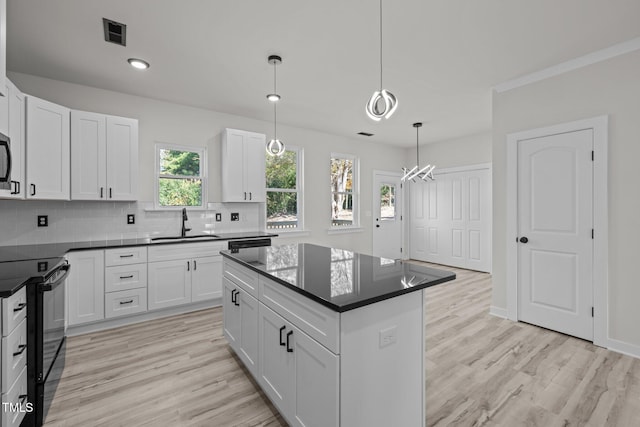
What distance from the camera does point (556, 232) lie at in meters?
3.08

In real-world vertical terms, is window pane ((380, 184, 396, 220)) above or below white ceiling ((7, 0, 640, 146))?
below

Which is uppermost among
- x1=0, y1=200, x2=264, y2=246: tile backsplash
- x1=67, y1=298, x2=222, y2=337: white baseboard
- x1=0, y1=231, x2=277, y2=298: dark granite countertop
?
x1=0, y1=200, x2=264, y2=246: tile backsplash

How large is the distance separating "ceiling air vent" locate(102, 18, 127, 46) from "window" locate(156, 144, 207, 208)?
63.6 inches

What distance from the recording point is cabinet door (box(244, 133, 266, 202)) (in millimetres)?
4434

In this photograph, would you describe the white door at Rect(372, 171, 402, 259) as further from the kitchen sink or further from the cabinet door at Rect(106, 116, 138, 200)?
the cabinet door at Rect(106, 116, 138, 200)

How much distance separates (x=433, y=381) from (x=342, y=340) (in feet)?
4.65

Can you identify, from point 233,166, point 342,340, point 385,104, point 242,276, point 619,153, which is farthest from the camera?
point 233,166

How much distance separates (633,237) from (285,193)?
172 inches

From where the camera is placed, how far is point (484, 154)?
580 centimetres

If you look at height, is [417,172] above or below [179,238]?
above

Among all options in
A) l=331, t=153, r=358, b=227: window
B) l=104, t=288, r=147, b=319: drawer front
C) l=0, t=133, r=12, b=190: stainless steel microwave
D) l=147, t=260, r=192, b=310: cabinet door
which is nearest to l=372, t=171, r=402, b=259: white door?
l=331, t=153, r=358, b=227: window

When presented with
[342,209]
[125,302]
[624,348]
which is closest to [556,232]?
[624,348]

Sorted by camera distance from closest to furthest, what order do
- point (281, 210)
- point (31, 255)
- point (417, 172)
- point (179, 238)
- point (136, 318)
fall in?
point (31, 255) → point (136, 318) → point (179, 238) → point (417, 172) → point (281, 210)

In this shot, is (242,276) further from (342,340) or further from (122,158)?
(122,158)
